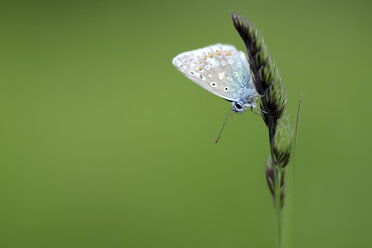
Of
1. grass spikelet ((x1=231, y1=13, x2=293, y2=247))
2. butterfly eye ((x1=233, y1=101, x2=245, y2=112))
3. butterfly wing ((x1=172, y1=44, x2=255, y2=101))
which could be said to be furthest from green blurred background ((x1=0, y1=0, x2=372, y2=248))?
butterfly wing ((x1=172, y1=44, x2=255, y2=101))

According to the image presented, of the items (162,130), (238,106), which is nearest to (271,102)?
(238,106)

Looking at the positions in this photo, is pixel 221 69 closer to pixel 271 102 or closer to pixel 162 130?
pixel 271 102

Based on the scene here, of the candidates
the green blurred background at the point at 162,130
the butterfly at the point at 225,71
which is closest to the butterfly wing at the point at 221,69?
the butterfly at the point at 225,71

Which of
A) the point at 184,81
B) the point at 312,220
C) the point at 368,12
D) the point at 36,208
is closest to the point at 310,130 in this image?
the point at 312,220

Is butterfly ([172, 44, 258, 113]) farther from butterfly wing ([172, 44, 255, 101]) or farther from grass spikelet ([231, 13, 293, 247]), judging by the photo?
grass spikelet ([231, 13, 293, 247])

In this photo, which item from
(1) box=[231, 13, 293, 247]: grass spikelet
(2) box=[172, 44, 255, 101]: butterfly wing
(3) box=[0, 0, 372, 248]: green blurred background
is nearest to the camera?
(1) box=[231, 13, 293, 247]: grass spikelet

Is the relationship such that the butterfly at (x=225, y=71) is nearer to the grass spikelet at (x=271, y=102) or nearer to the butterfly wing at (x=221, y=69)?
the butterfly wing at (x=221, y=69)

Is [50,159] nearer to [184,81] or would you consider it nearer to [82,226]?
[82,226]
